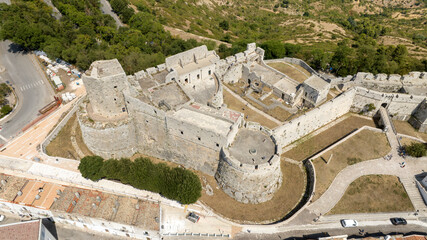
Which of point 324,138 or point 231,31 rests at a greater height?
point 324,138

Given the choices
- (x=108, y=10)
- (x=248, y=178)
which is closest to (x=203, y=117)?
(x=248, y=178)

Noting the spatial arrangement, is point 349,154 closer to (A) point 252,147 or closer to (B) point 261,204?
(B) point 261,204

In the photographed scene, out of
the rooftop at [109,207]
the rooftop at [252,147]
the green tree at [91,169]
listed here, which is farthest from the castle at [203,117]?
the rooftop at [109,207]

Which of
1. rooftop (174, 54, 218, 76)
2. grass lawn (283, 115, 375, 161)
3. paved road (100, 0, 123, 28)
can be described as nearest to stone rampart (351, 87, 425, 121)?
grass lawn (283, 115, 375, 161)

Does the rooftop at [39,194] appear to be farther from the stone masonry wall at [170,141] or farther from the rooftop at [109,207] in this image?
the stone masonry wall at [170,141]

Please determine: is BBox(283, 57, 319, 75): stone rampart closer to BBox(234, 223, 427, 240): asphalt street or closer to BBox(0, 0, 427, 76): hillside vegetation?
BBox(0, 0, 427, 76): hillside vegetation

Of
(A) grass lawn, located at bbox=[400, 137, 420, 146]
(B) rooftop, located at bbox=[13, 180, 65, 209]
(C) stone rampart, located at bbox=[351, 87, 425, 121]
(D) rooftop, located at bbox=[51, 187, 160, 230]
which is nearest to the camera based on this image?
(D) rooftop, located at bbox=[51, 187, 160, 230]
